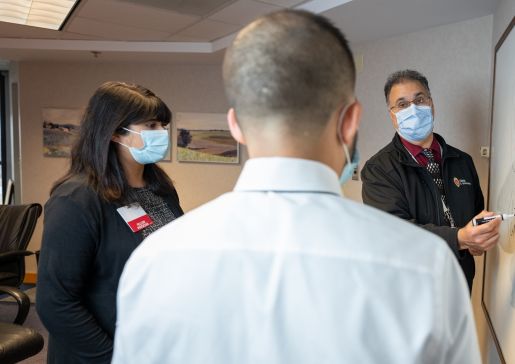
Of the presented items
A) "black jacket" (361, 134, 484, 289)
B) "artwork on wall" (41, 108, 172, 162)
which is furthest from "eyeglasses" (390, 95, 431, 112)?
"artwork on wall" (41, 108, 172, 162)

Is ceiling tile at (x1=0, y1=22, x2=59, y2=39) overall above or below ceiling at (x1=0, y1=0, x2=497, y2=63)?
above

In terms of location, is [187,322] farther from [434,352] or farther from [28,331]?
[28,331]

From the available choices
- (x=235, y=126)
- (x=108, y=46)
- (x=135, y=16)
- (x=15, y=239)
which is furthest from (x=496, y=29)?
(x=15, y=239)

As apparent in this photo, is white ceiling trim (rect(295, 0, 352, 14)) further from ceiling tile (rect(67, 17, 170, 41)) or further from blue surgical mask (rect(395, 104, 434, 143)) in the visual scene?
ceiling tile (rect(67, 17, 170, 41))

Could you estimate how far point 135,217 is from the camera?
1408 millimetres

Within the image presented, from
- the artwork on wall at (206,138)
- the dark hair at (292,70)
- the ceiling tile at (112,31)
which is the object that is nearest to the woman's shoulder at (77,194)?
the dark hair at (292,70)

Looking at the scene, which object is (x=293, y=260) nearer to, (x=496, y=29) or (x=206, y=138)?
(x=496, y=29)

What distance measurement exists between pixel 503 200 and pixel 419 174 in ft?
→ 1.10

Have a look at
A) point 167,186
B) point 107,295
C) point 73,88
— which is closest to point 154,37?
point 73,88

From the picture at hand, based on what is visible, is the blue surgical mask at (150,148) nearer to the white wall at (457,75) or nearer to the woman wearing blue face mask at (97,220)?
the woman wearing blue face mask at (97,220)

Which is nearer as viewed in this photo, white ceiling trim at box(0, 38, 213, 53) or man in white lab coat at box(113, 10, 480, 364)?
man in white lab coat at box(113, 10, 480, 364)

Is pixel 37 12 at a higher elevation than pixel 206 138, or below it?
higher

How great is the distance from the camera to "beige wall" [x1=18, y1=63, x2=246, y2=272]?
461 centimetres

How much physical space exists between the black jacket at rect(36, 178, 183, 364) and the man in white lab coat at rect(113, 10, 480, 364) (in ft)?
2.14
